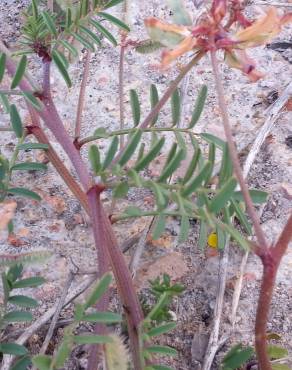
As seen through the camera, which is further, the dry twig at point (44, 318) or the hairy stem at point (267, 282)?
the dry twig at point (44, 318)

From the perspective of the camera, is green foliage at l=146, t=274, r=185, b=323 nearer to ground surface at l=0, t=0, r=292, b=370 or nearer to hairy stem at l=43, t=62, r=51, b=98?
ground surface at l=0, t=0, r=292, b=370

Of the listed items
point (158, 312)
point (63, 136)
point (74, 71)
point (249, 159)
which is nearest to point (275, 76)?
point (249, 159)

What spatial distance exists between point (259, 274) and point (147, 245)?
0.23m

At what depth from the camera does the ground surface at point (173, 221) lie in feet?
4.09

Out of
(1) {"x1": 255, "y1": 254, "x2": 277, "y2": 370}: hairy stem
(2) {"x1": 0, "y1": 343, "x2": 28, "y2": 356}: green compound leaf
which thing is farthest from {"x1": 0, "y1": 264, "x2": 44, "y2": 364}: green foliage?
(1) {"x1": 255, "y1": 254, "x2": 277, "y2": 370}: hairy stem

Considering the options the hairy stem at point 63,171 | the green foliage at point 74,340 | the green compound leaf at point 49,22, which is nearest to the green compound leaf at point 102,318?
the green foliage at point 74,340

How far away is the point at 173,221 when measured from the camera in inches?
56.6

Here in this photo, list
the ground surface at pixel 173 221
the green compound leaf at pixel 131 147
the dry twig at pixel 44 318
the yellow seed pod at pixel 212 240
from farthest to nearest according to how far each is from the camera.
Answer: the yellow seed pod at pixel 212 240 → the ground surface at pixel 173 221 → the dry twig at pixel 44 318 → the green compound leaf at pixel 131 147

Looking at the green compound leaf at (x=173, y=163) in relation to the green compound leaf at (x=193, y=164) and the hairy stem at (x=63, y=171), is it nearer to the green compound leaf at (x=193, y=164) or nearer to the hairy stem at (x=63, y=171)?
the green compound leaf at (x=193, y=164)

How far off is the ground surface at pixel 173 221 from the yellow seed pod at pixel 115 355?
30 cm

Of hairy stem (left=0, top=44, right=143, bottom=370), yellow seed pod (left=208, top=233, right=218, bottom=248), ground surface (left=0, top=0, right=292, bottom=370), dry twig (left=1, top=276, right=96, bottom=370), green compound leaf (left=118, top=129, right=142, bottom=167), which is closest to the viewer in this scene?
green compound leaf (left=118, top=129, right=142, bottom=167)

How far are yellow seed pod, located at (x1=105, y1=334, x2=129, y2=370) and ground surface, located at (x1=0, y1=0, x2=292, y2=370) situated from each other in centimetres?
30

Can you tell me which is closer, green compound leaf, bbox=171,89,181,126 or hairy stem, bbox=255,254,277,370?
hairy stem, bbox=255,254,277,370

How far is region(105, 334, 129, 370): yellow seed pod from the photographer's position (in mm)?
867
